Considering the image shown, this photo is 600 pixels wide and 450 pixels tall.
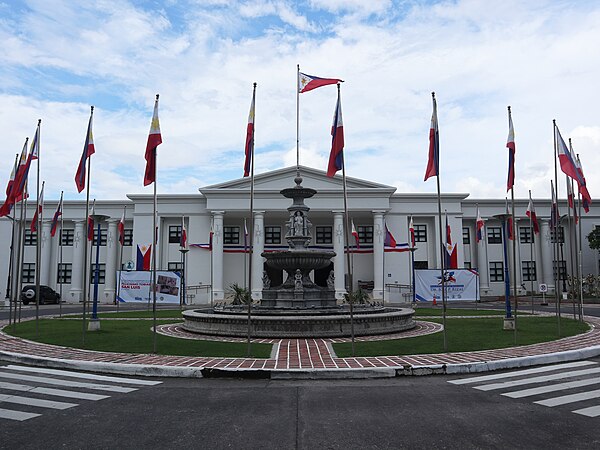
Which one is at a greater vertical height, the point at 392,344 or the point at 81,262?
the point at 81,262

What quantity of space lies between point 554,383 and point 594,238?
Result: 1553 inches

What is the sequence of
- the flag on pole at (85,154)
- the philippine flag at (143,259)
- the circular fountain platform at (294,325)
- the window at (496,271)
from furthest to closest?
the window at (496,271)
the philippine flag at (143,259)
the flag on pole at (85,154)
the circular fountain platform at (294,325)

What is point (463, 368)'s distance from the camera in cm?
873

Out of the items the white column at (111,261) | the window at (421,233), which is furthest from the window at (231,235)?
the window at (421,233)

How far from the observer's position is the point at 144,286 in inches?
1277

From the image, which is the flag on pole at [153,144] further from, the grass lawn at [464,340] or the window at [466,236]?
the window at [466,236]

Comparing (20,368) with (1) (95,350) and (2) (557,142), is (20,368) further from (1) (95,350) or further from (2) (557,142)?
(2) (557,142)

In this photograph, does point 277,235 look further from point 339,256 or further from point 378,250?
point 378,250

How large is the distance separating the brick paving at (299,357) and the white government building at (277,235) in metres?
25.7

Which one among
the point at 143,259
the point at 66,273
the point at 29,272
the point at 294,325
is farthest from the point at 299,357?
the point at 29,272

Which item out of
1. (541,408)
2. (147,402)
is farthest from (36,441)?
(541,408)

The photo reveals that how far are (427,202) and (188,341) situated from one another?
107ft

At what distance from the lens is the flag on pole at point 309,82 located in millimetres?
14172

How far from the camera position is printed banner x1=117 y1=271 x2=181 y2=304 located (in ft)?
106
